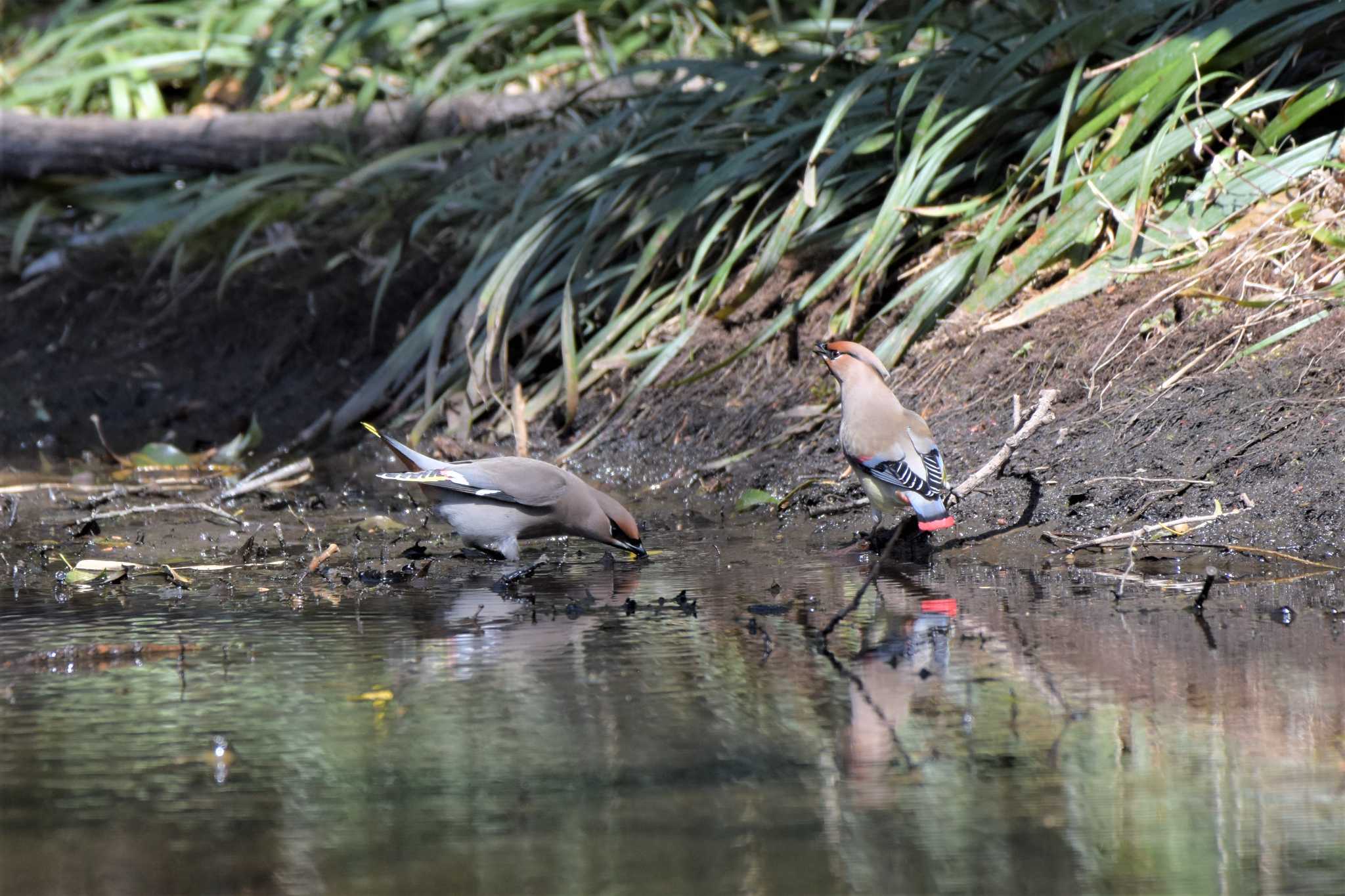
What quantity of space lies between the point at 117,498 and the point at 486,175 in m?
2.97

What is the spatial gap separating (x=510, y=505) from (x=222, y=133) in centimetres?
532

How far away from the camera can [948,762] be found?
2.54 metres

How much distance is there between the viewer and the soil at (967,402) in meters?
4.50

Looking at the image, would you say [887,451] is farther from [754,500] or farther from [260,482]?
[260,482]

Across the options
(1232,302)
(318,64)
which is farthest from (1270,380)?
(318,64)

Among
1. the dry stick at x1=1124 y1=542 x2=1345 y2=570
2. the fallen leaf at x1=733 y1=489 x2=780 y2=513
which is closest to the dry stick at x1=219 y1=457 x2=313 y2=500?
the fallen leaf at x1=733 y1=489 x2=780 y2=513

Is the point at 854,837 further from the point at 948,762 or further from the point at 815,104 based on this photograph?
the point at 815,104

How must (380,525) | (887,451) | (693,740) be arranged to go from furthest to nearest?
(380,525)
(887,451)
(693,740)

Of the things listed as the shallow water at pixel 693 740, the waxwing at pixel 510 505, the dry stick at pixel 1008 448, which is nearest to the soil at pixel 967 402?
the dry stick at pixel 1008 448

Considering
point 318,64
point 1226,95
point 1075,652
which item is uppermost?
point 318,64

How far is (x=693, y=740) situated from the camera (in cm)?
→ 271

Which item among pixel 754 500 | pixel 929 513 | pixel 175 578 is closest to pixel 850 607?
pixel 929 513

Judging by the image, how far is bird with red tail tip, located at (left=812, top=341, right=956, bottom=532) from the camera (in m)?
4.31

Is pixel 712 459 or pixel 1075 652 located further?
pixel 712 459
